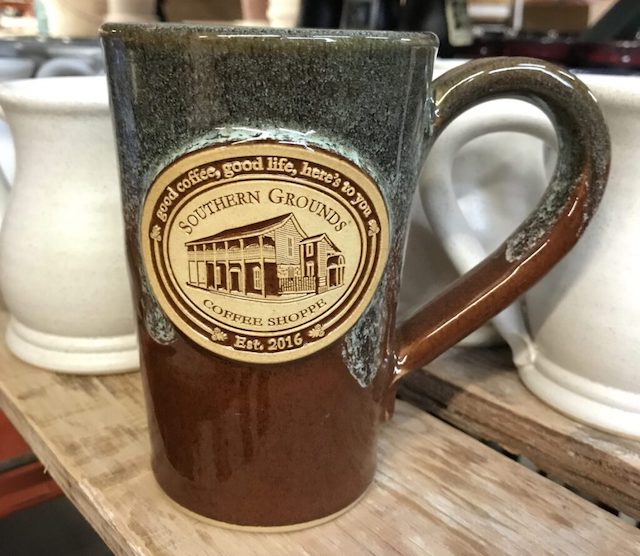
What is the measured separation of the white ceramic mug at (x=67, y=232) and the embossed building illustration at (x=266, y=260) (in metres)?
0.17

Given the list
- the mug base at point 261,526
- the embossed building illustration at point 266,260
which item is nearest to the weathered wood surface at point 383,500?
the mug base at point 261,526

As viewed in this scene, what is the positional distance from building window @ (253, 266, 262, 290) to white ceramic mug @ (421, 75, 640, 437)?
0.58 feet

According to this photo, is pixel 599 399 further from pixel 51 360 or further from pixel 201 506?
pixel 51 360

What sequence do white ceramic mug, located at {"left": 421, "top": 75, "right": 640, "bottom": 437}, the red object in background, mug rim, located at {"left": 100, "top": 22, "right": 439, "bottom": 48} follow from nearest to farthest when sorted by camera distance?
mug rim, located at {"left": 100, "top": 22, "right": 439, "bottom": 48} < white ceramic mug, located at {"left": 421, "top": 75, "right": 640, "bottom": 437} < the red object in background

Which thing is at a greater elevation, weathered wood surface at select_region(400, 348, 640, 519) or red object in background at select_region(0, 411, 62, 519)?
weathered wood surface at select_region(400, 348, 640, 519)

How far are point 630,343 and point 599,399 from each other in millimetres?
41

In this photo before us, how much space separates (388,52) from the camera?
28cm

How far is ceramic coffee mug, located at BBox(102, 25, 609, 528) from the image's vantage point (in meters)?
0.28

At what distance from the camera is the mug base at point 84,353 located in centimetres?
48

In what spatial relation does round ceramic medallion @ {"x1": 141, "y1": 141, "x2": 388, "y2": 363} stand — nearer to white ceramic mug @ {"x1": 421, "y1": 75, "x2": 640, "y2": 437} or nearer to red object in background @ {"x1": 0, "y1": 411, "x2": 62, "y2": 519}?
white ceramic mug @ {"x1": 421, "y1": 75, "x2": 640, "y2": 437}

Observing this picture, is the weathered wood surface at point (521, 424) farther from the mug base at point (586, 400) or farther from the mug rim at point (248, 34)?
the mug rim at point (248, 34)

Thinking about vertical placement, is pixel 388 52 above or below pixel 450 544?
above

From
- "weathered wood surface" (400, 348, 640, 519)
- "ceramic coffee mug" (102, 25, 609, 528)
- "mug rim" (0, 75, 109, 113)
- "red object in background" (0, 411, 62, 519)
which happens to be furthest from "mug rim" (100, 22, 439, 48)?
"red object in background" (0, 411, 62, 519)

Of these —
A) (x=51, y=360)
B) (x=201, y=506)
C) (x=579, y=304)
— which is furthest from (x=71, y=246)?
(x=579, y=304)
